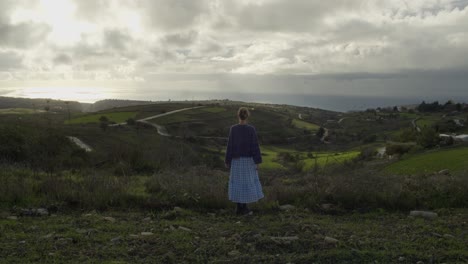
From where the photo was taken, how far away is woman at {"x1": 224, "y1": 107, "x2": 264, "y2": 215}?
7.37 metres

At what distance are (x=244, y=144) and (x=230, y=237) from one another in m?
2.23

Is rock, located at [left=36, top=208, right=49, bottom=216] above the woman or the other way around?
the other way around

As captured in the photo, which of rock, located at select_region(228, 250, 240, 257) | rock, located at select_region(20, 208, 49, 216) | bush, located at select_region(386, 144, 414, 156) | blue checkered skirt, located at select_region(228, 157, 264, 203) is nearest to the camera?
rock, located at select_region(228, 250, 240, 257)

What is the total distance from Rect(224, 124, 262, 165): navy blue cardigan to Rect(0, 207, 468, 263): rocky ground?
1.18m

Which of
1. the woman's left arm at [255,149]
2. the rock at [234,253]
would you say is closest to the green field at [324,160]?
the woman's left arm at [255,149]

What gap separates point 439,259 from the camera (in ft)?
16.0

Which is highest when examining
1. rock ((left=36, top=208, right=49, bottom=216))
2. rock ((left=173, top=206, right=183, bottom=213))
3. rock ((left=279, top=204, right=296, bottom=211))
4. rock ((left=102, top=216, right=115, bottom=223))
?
rock ((left=36, top=208, right=49, bottom=216))

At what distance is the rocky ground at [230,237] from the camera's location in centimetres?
493

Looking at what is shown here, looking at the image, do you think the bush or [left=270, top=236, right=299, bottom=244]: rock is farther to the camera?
the bush

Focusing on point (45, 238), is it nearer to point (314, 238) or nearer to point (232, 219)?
point (232, 219)

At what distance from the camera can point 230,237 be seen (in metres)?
5.78

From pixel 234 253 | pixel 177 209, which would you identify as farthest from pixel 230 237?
pixel 177 209

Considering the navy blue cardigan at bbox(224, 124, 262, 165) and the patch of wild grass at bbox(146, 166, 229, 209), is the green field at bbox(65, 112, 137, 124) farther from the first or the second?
the navy blue cardigan at bbox(224, 124, 262, 165)

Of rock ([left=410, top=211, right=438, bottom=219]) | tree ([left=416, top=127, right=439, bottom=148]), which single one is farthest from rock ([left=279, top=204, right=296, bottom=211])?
tree ([left=416, top=127, right=439, bottom=148])
